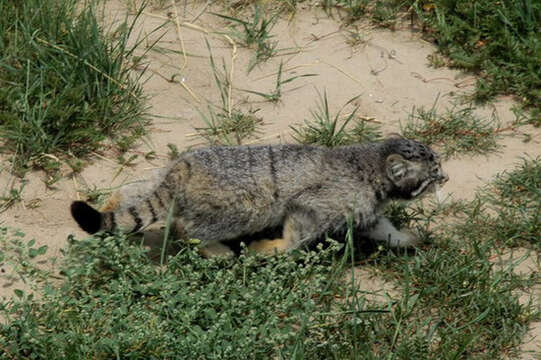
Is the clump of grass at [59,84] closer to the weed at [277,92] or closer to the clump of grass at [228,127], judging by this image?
the clump of grass at [228,127]

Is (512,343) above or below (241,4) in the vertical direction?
below

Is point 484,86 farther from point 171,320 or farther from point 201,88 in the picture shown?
point 171,320

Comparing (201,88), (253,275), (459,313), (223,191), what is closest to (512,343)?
(459,313)

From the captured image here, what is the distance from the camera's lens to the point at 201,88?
7605 millimetres

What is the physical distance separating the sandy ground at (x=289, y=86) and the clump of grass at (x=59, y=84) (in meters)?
0.23

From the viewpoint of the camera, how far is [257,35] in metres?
8.11

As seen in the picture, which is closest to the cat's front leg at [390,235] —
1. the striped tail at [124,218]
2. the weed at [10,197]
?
the striped tail at [124,218]

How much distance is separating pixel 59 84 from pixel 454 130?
3.55 metres

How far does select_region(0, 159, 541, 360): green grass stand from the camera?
4699mm

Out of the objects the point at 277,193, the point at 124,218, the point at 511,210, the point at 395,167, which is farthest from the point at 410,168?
the point at 124,218

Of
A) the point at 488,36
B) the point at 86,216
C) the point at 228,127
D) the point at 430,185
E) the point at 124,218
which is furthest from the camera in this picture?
the point at 488,36

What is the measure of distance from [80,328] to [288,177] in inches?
75.0

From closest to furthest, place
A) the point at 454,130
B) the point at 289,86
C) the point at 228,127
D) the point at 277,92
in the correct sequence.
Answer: the point at 228,127, the point at 454,130, the point at 277,92, the point at 289,86

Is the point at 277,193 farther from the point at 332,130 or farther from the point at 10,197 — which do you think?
the point at 10,197
